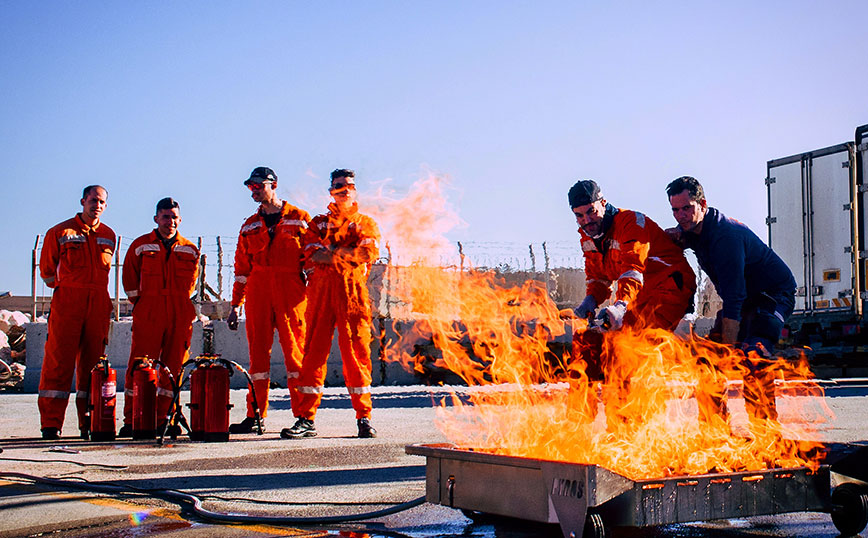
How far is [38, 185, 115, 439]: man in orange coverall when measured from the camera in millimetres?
8969

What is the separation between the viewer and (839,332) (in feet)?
56.4

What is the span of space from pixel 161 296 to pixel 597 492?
6.55 m

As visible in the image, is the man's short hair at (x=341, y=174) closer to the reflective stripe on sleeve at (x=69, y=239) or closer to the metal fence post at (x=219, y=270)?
the reflective stripe on sleeve at (x=69, y=239)

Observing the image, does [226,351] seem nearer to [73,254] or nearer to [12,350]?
[12,350]

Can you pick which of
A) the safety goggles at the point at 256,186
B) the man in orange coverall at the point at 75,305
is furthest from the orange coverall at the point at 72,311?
the safety goggles at the point at 256,186

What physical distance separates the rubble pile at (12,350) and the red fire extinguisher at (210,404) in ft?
38.6

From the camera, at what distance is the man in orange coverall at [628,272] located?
553 cm

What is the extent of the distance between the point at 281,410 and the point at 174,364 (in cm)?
331

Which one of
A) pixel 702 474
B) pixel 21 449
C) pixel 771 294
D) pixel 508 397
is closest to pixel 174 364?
pixel 21 449

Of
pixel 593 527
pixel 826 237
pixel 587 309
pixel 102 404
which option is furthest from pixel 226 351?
pixel 593 527

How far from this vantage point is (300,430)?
8.67 meters

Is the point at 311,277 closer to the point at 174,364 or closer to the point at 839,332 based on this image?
the point at 174,364

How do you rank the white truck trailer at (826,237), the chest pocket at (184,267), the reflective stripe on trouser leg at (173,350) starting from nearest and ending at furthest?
the reflective stripe on trouser leg at (173,350), the chest pocket at (184,267), the white truck trailer at (826,237)

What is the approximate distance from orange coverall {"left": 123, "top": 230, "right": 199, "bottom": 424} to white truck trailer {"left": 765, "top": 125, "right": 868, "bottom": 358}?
1218 cm
